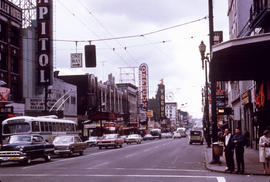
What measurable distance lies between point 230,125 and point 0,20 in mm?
32950

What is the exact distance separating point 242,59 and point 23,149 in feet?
39.7

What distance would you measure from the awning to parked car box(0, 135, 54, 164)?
10.5 metres

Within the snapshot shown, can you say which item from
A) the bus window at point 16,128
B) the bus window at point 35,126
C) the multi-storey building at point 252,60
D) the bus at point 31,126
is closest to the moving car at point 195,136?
the multi-storey building at point 252,60

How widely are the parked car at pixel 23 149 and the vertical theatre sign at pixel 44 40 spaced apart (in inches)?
913

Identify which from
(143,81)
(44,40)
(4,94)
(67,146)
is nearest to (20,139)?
(67,146)

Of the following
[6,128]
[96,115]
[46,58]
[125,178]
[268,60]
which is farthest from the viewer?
[96,115]

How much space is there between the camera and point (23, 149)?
74.9 feet

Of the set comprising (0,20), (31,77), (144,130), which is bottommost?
(144,130)

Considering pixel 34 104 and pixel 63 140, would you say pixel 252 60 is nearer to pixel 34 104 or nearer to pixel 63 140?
pixel 63 140

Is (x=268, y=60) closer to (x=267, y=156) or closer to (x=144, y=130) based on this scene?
(x=267, y=156)

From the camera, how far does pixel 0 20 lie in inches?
1756

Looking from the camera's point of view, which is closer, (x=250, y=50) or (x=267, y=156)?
(x=267, y=156)

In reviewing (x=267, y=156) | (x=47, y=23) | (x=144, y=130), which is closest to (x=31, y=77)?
(x=47, y=23)

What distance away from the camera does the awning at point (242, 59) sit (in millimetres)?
17297
